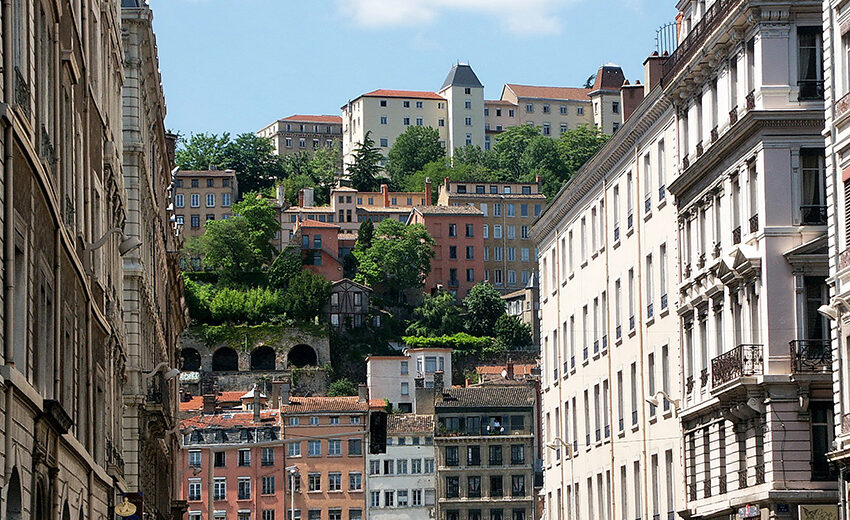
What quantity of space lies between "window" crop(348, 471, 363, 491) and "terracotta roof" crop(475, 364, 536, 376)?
4220 cm

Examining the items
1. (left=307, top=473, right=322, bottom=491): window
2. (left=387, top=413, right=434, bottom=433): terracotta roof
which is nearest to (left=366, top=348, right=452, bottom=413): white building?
(left=387, top=413, right=434, bottom=433): terracotta roof

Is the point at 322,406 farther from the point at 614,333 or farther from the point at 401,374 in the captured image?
the point at 614,333

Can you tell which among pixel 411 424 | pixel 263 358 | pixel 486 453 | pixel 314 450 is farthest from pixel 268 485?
pixel 263 358

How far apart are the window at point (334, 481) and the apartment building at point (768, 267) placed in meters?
99.0

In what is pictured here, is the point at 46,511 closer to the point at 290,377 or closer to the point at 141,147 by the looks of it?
the point at 141,147

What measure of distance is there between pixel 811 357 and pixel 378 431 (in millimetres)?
10010

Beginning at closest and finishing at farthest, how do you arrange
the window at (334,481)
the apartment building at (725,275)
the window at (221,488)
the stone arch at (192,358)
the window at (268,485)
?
the apartment building at (725,275) < the window at (221,488) < the window at (268,485) < the window at (334,481) < the stone arch at (192,358)

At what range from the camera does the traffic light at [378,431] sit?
4200 centimetres

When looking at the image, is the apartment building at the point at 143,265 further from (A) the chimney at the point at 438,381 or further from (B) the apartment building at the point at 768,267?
(A) the chimney at the point at 438,381

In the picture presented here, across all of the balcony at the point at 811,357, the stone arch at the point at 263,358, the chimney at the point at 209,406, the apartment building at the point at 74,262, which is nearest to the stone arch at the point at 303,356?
the stone arch at the point at 263,358

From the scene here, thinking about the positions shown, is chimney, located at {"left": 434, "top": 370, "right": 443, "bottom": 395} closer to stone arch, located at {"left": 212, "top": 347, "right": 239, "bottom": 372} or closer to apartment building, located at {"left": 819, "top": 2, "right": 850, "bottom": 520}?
stone arch, located at {"left": 212, "top": 347, "right": 239, "bottom": 372}

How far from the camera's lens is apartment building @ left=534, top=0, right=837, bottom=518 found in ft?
136

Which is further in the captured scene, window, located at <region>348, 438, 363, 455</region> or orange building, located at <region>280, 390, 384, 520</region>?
window, located at <region>348, 438, 363, 455</region>

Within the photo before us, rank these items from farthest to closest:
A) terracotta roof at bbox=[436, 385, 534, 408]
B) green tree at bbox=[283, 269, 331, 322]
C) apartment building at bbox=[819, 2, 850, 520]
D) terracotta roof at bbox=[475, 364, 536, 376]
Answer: green tree at bbox=[283, 269, 331, 322] < terracotta roof at bbox=[475, 364, 536, 376] < terracotta roof at bbox=[436, 385, 534, 408] < apartment building at bbox=[819, 2, 850, 520]
